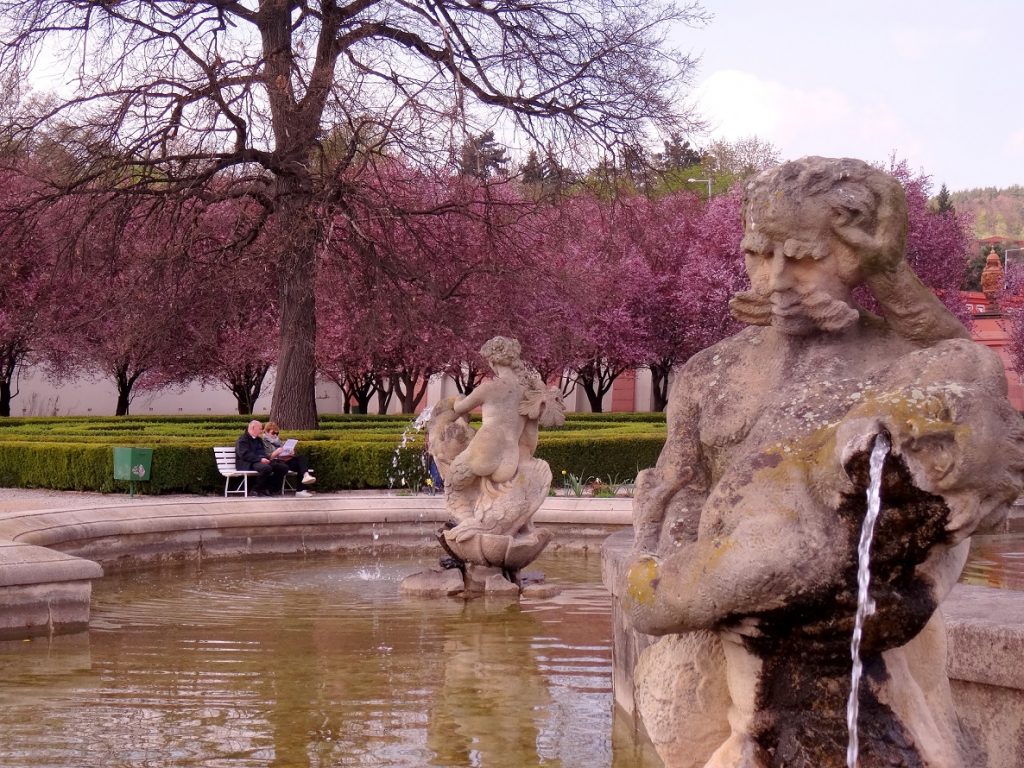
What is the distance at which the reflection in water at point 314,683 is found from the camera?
505cm

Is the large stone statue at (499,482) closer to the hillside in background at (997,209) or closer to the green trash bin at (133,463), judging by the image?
the green trash bin at (133,463)

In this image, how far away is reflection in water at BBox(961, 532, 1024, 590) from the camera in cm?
937

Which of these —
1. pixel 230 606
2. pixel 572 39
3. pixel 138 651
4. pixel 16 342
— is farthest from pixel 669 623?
pixel 16 342

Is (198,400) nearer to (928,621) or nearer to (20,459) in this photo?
(20,459)

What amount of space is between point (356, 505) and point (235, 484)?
498 cm

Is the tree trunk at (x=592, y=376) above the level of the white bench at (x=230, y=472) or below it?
above

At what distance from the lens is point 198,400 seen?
1750 inches

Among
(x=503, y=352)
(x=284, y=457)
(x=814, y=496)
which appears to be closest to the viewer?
(x=814, y=496)

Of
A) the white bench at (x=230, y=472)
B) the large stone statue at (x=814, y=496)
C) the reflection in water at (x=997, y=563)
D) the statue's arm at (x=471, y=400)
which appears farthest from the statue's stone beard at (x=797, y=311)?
the white bench at (x=230, y=472)

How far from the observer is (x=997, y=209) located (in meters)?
108

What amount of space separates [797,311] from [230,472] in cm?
1420

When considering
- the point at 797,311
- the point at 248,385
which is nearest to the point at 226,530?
the point at 797,311

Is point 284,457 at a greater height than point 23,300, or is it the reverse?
point 23,300

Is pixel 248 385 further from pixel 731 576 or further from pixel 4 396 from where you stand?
pixel 731 576
